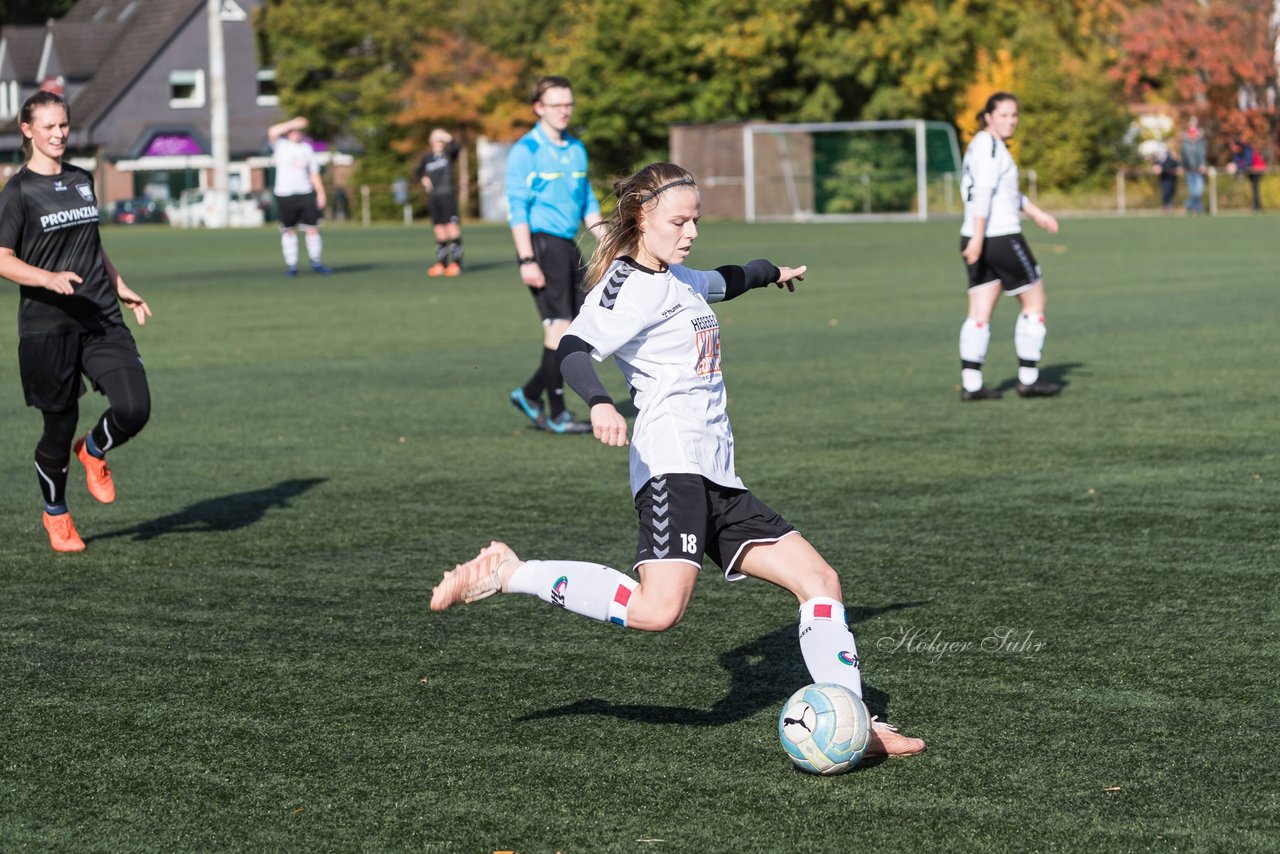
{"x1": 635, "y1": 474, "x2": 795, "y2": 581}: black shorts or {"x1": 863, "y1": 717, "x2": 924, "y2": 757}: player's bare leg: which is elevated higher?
{"x1": 635, "y1": 474, "x2": 795, "y2": 581}: black shorts

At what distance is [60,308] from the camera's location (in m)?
7.93

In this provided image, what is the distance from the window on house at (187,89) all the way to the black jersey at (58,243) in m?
76.0

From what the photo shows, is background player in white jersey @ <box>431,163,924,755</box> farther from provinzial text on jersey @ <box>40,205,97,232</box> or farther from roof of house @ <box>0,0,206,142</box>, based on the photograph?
roof of house @ <box>0,0,206,142</box>

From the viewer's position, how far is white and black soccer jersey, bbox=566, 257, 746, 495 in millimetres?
5137

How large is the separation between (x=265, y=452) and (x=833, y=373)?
5222mm

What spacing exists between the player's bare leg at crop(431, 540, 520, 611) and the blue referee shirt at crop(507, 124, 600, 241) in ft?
20.4

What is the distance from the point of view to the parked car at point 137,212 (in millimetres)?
68750

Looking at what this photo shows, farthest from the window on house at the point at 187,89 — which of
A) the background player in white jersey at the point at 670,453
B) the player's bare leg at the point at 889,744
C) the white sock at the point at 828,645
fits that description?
the player's bare leg at the point at 889,744

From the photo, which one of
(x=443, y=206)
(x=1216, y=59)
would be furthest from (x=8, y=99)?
(x=443, y=206)

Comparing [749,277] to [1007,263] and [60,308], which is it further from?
[1007,263]

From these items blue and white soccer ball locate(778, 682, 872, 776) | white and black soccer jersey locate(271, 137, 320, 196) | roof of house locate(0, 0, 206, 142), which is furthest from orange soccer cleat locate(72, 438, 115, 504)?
roof of house locate(0, 0, 206, 142)

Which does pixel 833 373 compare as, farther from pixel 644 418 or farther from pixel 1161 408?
pixel 644 418

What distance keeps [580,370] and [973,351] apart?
7870 mm

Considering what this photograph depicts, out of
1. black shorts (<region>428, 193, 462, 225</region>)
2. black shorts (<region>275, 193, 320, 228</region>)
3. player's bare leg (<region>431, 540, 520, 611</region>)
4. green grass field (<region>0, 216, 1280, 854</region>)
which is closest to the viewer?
green grass field (<region>0, 216, 1280, 854</region>)
